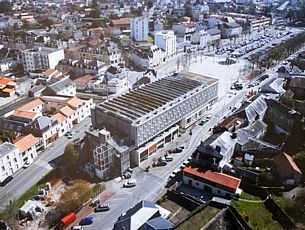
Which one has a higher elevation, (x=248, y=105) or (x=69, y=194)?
(x=248, y=105)

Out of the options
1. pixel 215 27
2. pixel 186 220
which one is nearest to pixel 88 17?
pixel 215 27

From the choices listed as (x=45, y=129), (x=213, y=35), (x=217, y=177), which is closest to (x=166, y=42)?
(x=213, y=35)

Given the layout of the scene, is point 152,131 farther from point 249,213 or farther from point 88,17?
point 88,17

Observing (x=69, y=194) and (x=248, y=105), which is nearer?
(x=69, y=194)

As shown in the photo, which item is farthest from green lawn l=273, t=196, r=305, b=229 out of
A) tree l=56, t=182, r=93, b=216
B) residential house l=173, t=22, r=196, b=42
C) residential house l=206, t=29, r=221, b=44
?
residential house l=206, t=29, r=221, b=44

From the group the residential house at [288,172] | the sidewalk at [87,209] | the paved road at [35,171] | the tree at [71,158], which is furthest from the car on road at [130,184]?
the residential house at [288,172]

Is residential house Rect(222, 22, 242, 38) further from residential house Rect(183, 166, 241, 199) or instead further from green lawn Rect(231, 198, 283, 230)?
green lawn Rect(231, 198, 283, 230)

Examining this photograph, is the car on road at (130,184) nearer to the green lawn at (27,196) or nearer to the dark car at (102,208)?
the dark car at (102,208)
